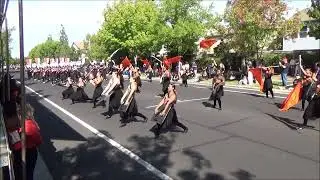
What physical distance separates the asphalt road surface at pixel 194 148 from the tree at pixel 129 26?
41.6 m

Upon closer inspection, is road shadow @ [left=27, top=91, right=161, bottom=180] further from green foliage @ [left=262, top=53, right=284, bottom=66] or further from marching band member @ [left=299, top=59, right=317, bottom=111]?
green foliage @ [left=262, top=53, right=284, bottom=66]

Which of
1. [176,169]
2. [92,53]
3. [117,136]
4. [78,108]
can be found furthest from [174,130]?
[92,53]

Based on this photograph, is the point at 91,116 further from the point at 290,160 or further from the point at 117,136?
the point at 290,160

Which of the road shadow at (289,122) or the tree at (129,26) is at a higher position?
the tree at (129,26)

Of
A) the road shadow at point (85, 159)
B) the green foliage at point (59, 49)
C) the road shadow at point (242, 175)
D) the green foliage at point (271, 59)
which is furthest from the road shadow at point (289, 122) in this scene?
the green foliage at point (59, 49)

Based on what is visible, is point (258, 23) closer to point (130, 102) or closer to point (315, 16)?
point (315, 16)

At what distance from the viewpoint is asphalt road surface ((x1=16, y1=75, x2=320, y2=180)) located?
27.9 feet

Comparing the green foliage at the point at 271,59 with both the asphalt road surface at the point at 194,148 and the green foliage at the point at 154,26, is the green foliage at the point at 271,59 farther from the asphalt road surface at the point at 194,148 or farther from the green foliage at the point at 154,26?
the asphalt road surface at the point at 194,148

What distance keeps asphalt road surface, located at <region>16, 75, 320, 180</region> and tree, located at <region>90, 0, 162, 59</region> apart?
4161 centimetres

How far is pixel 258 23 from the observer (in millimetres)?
30656

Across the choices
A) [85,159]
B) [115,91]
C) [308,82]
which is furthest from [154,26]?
[85,159]

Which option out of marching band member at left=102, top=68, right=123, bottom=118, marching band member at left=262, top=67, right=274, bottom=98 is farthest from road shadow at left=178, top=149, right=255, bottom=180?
marching band member at left=262, top=67, right=274, bottom=98

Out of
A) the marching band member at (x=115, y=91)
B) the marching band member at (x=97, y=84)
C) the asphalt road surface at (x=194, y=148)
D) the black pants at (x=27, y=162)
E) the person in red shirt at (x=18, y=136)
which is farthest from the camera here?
the marching band member at (x=97, y=84)

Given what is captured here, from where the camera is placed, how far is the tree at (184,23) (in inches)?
1793
